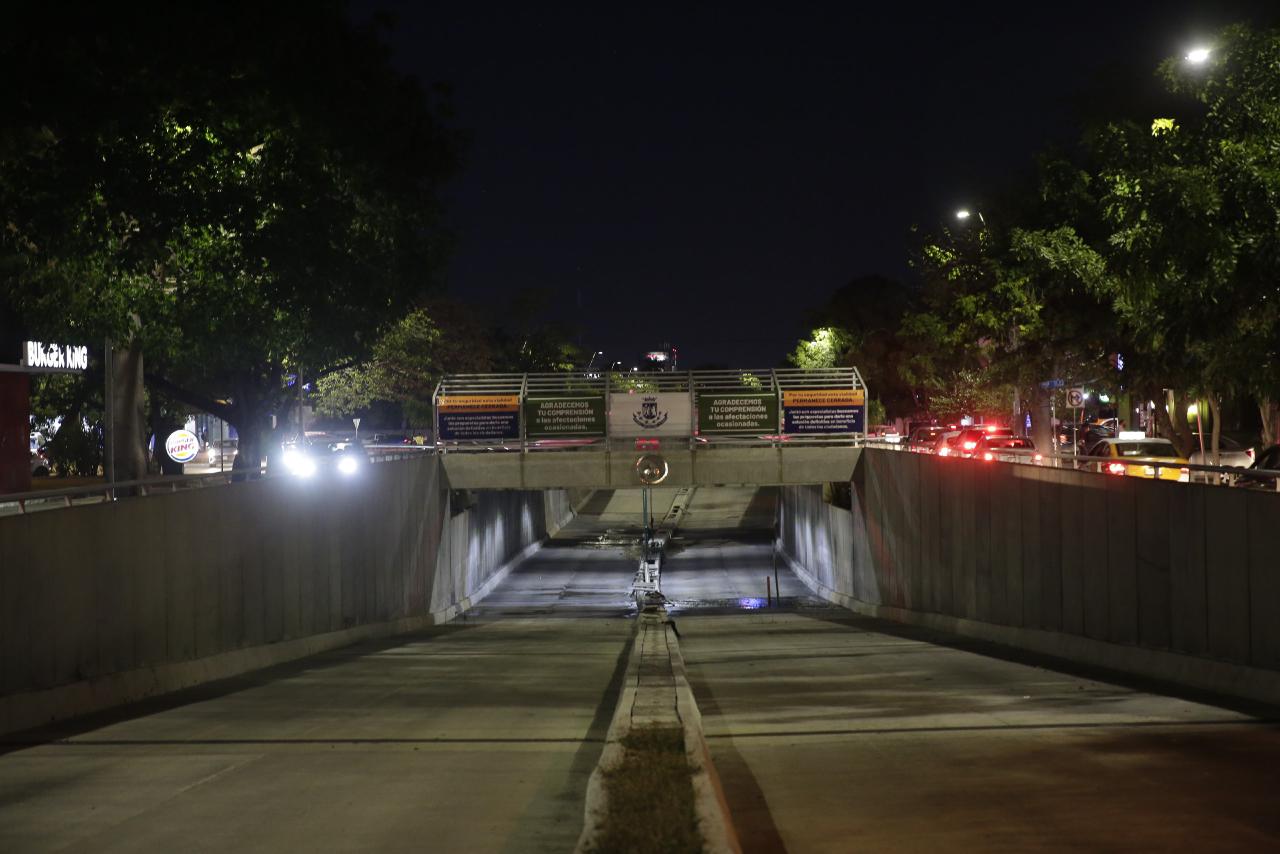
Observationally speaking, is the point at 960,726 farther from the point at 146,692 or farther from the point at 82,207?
the point at 82,207

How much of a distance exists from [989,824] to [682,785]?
7.01 feet

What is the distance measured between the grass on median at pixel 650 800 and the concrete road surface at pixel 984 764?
700mm

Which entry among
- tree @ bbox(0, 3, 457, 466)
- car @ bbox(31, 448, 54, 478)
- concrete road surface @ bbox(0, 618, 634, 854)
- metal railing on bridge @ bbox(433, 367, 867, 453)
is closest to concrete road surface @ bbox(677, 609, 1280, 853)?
concrete road surface @ bbox(0, 618, 634, 854)

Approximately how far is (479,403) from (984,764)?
30081mm

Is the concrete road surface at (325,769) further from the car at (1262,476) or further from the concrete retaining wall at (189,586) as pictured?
the car at (1262,476)

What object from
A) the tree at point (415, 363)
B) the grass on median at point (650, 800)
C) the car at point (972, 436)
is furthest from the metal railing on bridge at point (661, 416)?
the grass on median at point (650, 800)

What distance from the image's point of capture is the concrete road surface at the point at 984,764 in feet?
26.3

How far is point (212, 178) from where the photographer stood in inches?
857

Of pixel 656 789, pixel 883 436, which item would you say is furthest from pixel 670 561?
pixel 656 789

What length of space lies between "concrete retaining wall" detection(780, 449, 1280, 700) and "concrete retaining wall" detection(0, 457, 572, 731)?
1182 cm

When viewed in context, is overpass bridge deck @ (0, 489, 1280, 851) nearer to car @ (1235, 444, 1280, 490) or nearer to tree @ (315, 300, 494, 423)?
car @ (1235, 444, 1280, 490)

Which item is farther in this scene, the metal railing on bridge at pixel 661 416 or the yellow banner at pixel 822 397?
the yellow banner at pixel 822 397

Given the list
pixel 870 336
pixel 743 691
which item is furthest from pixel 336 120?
pixel 870 336

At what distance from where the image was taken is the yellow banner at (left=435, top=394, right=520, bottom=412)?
39219mm
